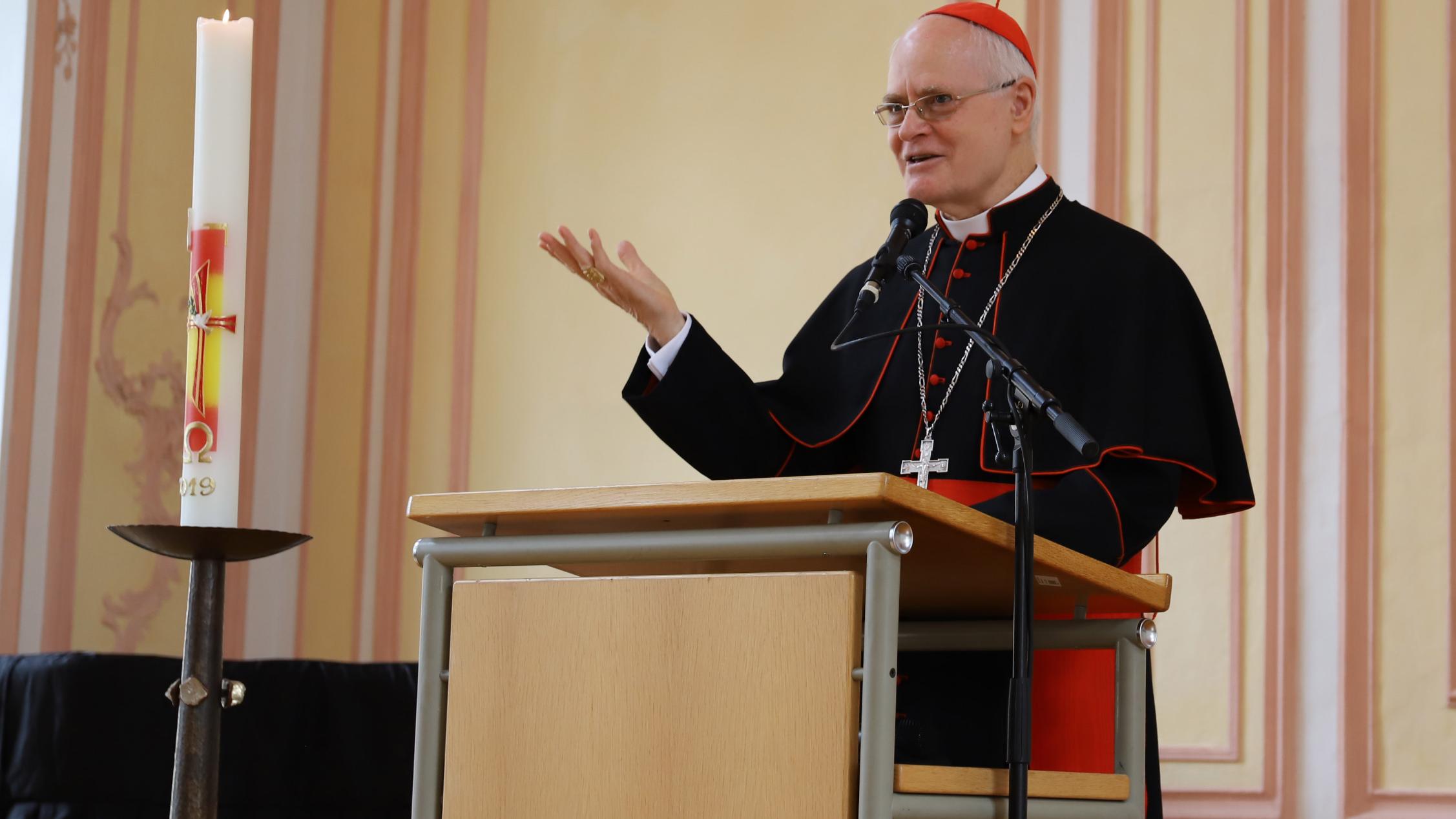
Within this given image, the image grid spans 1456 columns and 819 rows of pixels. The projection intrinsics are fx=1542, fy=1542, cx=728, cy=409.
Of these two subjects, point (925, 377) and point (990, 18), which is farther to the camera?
point (990, 18)

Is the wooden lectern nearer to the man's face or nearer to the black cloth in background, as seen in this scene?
the man's face

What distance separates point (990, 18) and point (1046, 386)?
0.67 meters

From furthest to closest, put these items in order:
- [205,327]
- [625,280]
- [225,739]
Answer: [225,739]
[625,280]
[205,327]

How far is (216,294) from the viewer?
1.65 meters

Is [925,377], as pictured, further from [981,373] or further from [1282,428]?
[1282,428]

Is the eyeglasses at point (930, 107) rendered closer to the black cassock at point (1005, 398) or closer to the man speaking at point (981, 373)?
the man speaking at point (981, 373)

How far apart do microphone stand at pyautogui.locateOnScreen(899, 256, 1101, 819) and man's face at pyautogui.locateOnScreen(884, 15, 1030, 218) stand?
74 cm

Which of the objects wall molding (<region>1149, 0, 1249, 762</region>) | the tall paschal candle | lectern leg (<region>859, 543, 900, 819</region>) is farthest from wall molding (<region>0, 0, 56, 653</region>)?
lectern leg (<region>859, 543, 900, 819</region>)

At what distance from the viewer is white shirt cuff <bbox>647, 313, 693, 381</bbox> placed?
87.3 inches

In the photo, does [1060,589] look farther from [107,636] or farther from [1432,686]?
[107,636]

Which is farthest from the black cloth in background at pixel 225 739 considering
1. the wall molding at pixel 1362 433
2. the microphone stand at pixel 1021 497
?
the wall molding at pixel 1362 433

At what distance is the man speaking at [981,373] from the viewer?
2057mm

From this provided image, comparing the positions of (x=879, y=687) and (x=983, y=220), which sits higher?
(x=983, y=220)

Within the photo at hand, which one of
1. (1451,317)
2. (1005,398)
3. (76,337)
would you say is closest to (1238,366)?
(1451,317)
